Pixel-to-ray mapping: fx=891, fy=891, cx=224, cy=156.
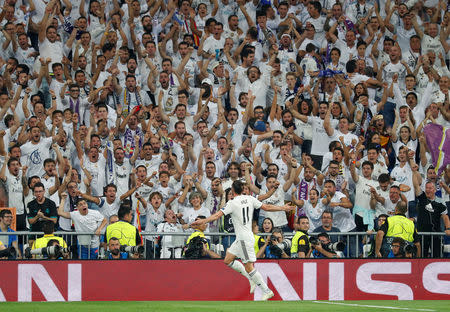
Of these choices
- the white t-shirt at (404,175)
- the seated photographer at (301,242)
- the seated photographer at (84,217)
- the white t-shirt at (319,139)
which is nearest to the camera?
the seated photographer at (301,242)

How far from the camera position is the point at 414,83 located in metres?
22.0

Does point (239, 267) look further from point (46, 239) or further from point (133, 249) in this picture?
point (46, 239)

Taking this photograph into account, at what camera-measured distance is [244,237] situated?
15172 millimetres

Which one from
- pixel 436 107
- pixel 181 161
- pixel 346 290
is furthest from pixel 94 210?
pixel 436 107

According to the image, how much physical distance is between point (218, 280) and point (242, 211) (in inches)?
73.9

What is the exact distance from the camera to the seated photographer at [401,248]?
1656cm

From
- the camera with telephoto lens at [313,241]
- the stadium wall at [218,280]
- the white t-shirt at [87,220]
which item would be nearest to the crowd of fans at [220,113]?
the white t-shirt at [87,220]

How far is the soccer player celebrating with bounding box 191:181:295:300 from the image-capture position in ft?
49.2

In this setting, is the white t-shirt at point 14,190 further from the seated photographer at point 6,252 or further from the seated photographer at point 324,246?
the seated photographer at point 324,246

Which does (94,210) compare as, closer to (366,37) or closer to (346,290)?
(346,290)

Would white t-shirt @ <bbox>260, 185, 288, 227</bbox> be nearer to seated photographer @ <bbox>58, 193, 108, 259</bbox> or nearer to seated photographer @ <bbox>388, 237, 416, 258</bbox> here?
seated photographer @ <bbox>388, 237, 416, 258</bbox>

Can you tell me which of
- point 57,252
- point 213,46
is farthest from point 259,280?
point 213,46

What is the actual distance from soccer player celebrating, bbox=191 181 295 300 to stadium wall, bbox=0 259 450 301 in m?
1.19

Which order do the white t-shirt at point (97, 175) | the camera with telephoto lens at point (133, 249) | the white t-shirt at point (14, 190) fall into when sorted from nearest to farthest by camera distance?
1. the camera with telephoto lens at point (133, 249)
2. the white t-shirt at point (14, 190)
3. the white t-shirt at point (97, 175)
